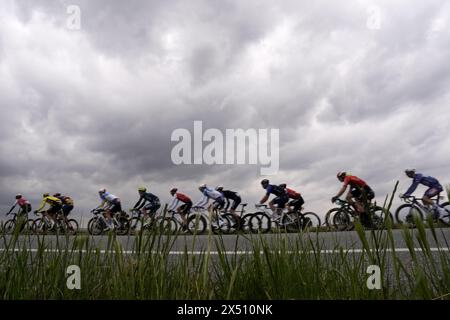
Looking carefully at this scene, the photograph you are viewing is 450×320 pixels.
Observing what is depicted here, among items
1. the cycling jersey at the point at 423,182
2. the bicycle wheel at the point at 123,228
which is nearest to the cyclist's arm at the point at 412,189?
the cycling jersey at the point at 423,182

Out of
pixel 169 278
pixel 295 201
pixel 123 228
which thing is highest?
pixel 295 201

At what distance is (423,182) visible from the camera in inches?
495

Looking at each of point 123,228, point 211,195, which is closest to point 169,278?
point 123,228

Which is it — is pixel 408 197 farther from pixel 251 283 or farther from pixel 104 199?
pixel 251 283

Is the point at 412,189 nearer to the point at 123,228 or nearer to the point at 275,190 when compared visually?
the point at 275,190

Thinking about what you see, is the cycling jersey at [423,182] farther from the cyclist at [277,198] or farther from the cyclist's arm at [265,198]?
the cyclist's arm at [265,198]

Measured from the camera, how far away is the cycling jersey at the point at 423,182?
12414mm

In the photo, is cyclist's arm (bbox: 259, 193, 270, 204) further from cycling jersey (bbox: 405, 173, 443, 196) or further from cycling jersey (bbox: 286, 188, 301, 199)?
cycling jersey (bbox: 405, 173, 443, 196)

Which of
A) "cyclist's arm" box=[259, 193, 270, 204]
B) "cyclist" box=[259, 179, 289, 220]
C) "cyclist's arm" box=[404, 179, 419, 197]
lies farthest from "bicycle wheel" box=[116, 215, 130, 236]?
"cyclist's arm" box=[404, 179, 419, 197]

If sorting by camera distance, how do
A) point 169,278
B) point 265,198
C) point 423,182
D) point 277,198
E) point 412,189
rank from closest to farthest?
point 169,278
point 423,182
point 412,189
point 277,198
point 265,198
